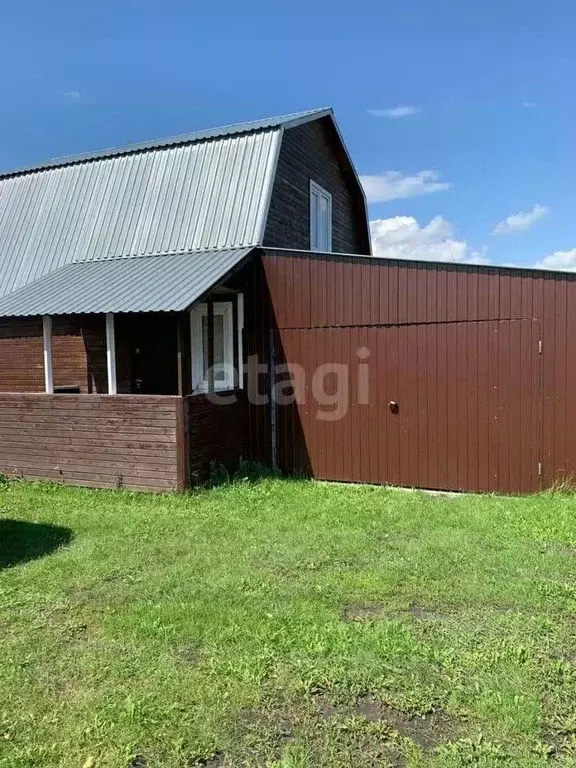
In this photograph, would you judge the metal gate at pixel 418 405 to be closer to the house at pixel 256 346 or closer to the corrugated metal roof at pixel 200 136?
the house at pixel 256 346

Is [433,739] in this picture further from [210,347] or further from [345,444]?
[210,347]

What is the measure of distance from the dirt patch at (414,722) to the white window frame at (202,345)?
261 inches

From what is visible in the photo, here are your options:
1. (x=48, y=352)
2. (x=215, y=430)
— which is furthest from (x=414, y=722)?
(x=48, y=352)

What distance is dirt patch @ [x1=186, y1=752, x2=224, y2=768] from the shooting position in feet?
9.17

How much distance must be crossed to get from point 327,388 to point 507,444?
2672 mm

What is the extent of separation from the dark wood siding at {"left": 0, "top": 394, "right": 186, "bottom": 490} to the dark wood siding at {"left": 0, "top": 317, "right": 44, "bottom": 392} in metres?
1.75

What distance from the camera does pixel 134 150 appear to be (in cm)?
1177

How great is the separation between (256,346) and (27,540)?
4530 millimetres

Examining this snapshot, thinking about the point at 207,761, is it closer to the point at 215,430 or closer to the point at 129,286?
the point at 215,430

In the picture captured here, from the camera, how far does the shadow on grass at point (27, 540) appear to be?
5734 millimetres

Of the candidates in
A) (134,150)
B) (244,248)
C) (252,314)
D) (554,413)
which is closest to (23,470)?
(252,314)

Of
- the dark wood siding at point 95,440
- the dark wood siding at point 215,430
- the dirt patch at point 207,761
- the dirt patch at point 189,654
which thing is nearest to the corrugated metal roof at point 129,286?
the dark wood siding at point 95,440

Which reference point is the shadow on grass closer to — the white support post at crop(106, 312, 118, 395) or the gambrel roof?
the white support post at crop(106, 312, 118, 395)

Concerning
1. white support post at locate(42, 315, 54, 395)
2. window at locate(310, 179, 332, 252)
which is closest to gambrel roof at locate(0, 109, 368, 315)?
white support post at locate(42, 315, 54, 395)
